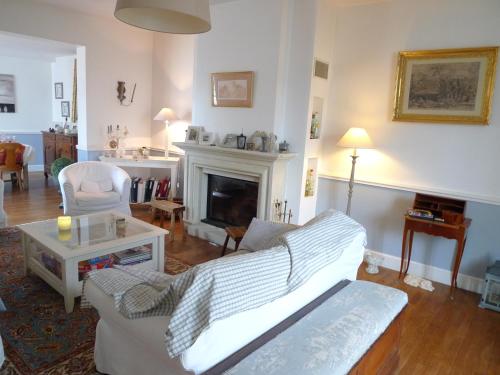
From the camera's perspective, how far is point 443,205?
330 centimetres

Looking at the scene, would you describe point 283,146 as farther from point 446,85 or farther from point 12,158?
point 12,158

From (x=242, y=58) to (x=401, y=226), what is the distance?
2.39 m

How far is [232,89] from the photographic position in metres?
3.94

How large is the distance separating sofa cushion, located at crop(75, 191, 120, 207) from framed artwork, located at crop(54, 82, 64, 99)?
13.4ft

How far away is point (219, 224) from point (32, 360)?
2462mm

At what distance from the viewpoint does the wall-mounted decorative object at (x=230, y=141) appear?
393 centimetres

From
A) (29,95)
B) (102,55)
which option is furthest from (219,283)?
(29,95)

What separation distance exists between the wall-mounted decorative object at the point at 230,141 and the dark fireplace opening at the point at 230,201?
1.33 feet

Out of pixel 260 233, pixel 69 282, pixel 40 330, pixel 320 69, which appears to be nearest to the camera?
pixel 40 330

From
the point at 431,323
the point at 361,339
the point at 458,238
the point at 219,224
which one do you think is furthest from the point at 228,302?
the point at 219,224

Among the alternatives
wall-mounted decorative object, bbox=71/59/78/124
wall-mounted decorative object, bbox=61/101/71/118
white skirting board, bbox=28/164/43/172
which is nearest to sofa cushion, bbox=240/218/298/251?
wall-mounted decorative object, bbox=71/59/78/124

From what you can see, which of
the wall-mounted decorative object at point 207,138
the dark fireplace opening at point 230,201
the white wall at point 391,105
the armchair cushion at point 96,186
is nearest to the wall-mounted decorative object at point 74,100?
the armchair cushion at point 96,186

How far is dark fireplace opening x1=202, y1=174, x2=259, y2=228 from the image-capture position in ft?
13.3

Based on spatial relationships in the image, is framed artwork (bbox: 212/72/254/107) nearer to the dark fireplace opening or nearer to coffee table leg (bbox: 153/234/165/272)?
the dark fireplace opening
